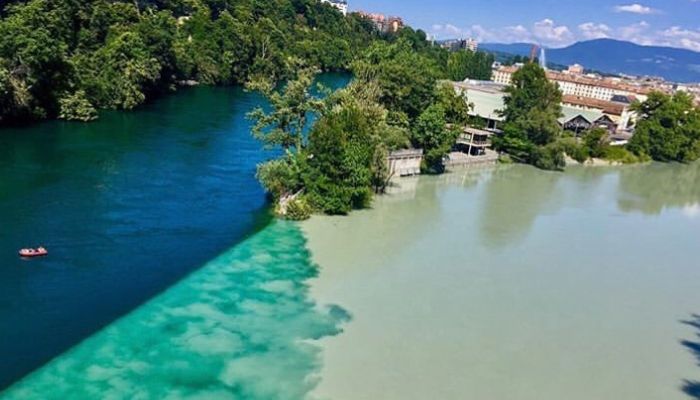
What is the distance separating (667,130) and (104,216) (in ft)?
165

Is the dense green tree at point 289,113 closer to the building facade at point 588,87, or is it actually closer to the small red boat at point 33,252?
the small red boat at point 33,252

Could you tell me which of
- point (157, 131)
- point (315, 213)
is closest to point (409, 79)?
A: point (315, 213)

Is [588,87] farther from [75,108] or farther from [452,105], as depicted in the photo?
[75,108]

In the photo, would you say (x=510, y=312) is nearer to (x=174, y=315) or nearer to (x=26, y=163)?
(x=174, y=315)

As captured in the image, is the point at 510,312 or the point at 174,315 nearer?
the point at 174,315

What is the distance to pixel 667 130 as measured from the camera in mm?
53125

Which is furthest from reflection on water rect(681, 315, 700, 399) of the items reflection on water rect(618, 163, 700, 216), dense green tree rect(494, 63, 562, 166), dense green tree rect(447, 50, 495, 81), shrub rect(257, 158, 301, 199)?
dense green tree rect(447, 50, 495, 81)

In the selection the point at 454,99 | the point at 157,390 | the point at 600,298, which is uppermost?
the point at 454,99

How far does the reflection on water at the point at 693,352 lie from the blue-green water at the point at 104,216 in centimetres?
1511

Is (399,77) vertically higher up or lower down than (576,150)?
higher up

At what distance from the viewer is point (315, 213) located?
2539cm

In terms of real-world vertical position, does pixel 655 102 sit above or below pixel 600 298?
above

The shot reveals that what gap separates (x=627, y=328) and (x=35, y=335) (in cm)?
1755

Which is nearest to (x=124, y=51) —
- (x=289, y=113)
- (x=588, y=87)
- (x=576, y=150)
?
(x=289, y=113)
